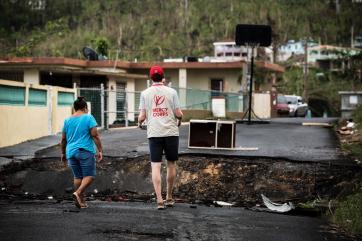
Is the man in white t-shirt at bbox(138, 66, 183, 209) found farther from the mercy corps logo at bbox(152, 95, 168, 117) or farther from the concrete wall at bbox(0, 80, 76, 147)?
the concrete wall at bbox(0, 80, 76, 147)

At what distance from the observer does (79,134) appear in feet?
28.6

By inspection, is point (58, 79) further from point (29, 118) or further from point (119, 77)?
point (29, 118)

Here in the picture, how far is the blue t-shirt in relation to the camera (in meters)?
8.71

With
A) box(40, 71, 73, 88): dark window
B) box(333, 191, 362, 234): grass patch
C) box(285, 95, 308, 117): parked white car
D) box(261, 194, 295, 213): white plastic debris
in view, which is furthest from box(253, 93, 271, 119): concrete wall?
box(333, 191, 362, 234): grass patch

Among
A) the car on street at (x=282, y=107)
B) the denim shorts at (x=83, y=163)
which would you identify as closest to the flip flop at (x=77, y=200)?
the denim shorts at (x=83, y=163)

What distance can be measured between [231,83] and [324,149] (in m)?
22.8

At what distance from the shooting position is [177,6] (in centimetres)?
9838

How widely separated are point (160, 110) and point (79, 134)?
1.12 metres

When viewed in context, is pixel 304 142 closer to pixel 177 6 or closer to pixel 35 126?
pixel 35 126

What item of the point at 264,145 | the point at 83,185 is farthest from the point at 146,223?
the point at 264,145

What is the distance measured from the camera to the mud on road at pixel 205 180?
10562 millimetres

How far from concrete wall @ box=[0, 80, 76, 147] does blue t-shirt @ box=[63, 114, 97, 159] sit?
249 inches

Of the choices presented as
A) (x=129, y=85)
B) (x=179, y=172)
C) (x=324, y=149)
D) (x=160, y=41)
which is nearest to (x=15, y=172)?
(x=179, y=172)

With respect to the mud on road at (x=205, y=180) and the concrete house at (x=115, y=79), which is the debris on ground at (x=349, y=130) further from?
the concrete house at (x=115, y=79)
